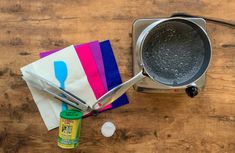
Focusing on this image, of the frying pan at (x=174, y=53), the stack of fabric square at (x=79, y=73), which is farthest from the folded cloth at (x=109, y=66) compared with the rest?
the frying pan at (x=174, y=53)

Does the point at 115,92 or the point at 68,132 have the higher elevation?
the point at 115,92

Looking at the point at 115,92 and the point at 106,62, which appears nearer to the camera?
the point at 115,92

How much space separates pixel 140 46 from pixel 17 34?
1.22 feet

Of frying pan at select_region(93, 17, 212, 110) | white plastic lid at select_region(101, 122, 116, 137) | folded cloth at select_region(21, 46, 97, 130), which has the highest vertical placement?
frying pan at select_region(93, 17, 212, 110)

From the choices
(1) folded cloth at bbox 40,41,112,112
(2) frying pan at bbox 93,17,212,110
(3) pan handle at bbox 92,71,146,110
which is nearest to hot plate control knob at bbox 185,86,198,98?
(2) frying pan at bbox 93,17,212,110

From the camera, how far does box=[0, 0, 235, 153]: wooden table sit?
1012 millimetres

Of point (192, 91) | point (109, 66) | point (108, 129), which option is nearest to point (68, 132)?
point (108, 129)

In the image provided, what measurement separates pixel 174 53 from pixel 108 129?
0.29 meters

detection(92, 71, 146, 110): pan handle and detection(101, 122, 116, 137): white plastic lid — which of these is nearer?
detection(92, 71, 146, 110): pan handle

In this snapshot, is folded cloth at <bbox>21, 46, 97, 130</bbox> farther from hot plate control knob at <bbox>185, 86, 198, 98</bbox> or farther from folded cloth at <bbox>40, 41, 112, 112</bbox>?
hot plate control knob at <bbox>185, 86, 198, 98</bbox>

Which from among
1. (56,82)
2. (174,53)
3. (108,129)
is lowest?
(108,129)

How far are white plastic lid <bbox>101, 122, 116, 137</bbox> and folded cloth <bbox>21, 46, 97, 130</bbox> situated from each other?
2.8 inches

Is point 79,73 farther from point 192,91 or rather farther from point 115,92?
point 192,91

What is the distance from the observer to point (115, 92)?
912 mm
